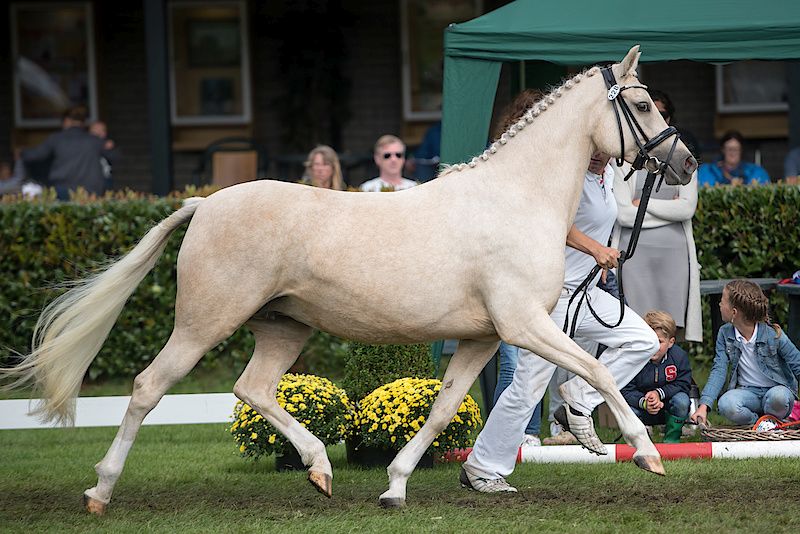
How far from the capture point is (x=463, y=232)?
5.76 m

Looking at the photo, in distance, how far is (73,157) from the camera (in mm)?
13984

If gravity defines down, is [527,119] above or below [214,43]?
below

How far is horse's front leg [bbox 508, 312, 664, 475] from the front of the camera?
5.52 metres

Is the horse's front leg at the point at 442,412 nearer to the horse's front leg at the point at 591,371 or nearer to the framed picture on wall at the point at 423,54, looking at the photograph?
the horse's front leg at the point at 591,371

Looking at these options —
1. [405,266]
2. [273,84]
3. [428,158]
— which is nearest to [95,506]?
[405,266]

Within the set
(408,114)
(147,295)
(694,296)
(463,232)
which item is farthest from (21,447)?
(408,114)

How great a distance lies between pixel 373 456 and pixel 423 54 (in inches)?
386

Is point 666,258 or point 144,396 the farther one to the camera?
point 666,258

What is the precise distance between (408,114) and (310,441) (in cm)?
1050

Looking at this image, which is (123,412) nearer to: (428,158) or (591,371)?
Result: (591,371)

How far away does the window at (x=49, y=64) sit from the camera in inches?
653

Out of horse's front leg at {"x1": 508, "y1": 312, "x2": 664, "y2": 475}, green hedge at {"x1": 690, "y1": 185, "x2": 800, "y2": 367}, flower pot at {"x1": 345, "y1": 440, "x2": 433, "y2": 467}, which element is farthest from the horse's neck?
green hedge at {"x1": 690, "y1": 185, "x2": 800, "y2": 367}

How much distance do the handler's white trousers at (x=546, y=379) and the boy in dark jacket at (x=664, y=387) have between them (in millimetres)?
1333

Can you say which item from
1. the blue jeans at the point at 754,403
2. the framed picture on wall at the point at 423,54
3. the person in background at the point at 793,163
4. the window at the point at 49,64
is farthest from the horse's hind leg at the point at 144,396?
the window at the point at 49,64
